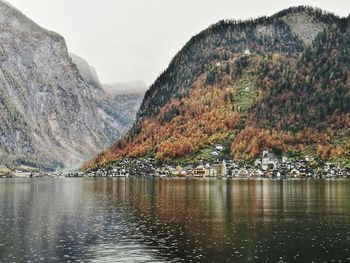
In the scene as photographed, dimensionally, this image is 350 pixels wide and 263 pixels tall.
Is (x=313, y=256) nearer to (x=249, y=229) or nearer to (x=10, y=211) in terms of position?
(x=249, y=229)

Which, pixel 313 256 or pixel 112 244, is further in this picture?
pixel 112 244

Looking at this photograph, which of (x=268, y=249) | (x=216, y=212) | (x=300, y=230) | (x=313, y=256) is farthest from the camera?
(x=216, y=212)

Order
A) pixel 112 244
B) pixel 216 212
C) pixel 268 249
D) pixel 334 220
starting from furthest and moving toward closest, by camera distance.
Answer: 1. pixel 216 212
2. pixel 334 220
3. pixel 112 244
4. pixel 268 249

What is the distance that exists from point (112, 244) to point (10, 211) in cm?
5697

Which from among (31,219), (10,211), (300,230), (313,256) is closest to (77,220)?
(31,219)

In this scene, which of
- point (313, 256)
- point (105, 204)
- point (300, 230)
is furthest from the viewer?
point (105, 204)

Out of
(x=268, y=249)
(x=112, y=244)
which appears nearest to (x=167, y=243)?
(x=112, y=244)

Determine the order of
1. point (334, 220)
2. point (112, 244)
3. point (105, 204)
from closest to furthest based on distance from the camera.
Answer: point (112, 244) → point (334, 220) → point (105, 204)

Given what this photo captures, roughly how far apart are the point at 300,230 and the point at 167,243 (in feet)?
84.1

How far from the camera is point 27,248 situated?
3236 inches

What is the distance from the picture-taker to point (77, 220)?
4574 inches

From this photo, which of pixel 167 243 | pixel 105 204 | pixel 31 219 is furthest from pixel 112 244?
pixel 105 204

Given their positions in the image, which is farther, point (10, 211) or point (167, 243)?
point (10, 211)

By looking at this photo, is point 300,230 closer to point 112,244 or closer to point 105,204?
point 112,244
